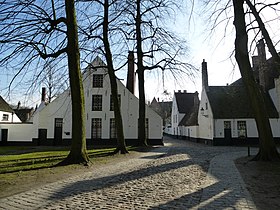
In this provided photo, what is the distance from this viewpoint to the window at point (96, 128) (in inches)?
1171

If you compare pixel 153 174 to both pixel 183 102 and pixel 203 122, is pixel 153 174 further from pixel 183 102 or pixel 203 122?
pixel 183 102

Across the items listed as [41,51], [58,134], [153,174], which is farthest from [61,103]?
[153,174]

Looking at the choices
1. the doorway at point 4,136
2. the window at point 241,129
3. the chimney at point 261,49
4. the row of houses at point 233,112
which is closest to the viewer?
the chimney at point 261,49

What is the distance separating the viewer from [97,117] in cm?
3008

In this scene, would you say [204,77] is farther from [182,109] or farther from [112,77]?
[112,77]

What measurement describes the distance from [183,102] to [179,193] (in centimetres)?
4575

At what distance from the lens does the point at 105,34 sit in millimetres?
17016

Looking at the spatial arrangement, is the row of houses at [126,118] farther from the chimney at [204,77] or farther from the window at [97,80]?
the chimney at [204,77]

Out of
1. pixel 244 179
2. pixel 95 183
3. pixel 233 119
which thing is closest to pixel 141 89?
pixel 233 119

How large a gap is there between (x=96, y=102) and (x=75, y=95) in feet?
62.8

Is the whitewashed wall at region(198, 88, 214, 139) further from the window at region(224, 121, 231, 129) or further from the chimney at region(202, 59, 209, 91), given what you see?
the window at region(224, 121, 231, 129)

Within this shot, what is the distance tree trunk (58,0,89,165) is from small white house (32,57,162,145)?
1822 cm

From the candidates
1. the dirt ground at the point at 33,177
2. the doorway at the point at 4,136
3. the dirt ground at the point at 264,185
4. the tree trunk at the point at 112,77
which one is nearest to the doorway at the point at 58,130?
the doorway at the point at 4,136

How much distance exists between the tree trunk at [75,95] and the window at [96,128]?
18527 mm
